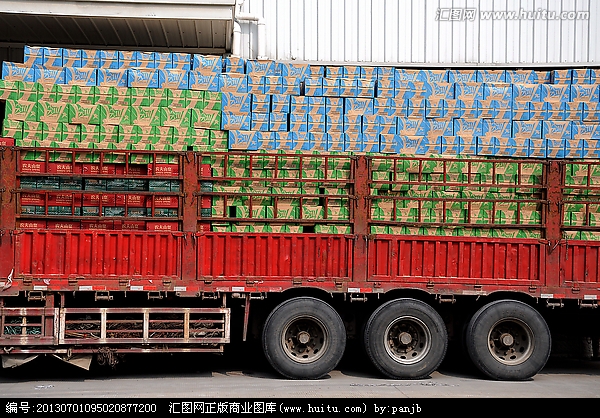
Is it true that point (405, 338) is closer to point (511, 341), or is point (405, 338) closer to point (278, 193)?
point (511, 341)

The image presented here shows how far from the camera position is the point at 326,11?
14523 millimetres

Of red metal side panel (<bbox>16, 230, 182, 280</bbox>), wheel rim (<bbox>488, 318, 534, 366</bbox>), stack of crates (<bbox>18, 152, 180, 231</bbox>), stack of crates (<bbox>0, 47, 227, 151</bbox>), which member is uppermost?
stack of crates (<bbox>0, 47, 227, 151</bbox>)

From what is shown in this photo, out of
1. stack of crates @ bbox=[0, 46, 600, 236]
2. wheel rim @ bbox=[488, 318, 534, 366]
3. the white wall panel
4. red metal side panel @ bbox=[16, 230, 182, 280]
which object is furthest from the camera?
the white wall panel

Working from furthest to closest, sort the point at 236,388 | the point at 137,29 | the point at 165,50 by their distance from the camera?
the point at 165,50, the point at 137,29, the point at 236,388

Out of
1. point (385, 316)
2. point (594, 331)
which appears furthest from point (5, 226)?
point (594, 331)

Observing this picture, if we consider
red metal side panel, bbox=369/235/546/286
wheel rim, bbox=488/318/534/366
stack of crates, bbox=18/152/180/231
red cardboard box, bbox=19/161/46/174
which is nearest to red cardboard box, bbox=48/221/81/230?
stack of crates, bbox=18/152/180/231

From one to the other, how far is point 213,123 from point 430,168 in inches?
131

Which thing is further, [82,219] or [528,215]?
[528,215]

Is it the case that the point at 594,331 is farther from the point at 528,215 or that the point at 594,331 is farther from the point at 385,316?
the point at 385,316

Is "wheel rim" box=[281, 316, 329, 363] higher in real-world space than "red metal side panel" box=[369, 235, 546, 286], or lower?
lower

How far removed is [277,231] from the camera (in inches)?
406

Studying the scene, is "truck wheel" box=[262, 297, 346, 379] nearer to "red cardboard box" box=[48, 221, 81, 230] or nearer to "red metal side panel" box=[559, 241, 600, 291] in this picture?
"red cardboard box" box=[48, 221, 81, 230]

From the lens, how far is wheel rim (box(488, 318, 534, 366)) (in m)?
10.4

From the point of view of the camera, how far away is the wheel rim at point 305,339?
399 inches
